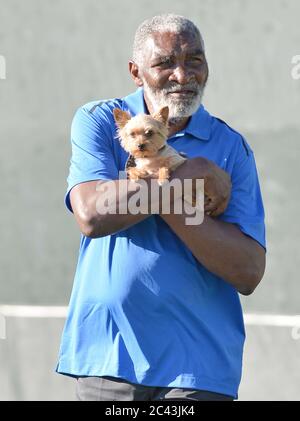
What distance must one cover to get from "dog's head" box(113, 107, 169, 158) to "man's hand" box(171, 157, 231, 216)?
13 centimetres

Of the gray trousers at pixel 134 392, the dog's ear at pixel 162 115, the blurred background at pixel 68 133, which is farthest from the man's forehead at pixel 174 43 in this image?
the blurred background at pixel 68 133

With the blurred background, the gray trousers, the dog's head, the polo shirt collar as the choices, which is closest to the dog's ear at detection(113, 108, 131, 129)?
the dog's head

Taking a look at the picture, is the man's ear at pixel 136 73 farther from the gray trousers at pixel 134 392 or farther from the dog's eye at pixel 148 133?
the gray trousers at pixel 134 392

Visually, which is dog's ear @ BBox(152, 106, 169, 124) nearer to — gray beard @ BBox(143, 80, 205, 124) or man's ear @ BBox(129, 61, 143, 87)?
gray beard @ BBox(143, 80, 205, 124)

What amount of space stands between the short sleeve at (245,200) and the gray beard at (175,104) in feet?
0.78

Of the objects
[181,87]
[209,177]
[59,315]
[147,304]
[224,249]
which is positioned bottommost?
[59,315]

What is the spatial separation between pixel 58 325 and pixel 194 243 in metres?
3.53

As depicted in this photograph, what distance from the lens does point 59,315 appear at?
6910 millimetres

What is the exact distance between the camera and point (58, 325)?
6.84 meters

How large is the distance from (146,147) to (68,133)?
143 inches

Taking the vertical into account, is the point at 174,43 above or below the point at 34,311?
above

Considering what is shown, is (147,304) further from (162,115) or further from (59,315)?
(59,315)

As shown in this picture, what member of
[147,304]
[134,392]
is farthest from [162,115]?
[134,392]

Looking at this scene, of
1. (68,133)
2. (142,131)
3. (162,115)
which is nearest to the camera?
(142,131)
